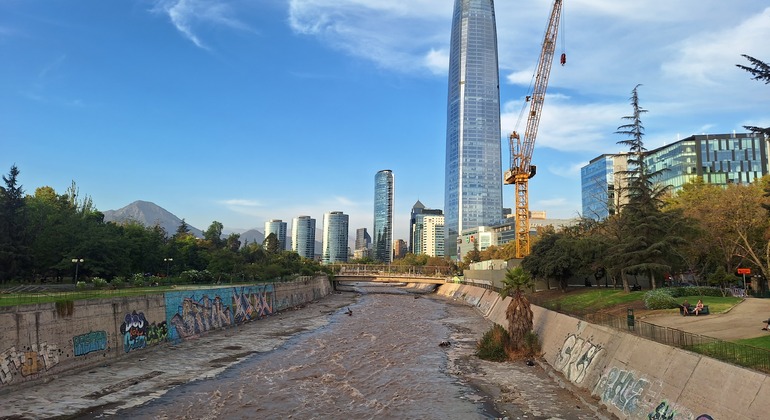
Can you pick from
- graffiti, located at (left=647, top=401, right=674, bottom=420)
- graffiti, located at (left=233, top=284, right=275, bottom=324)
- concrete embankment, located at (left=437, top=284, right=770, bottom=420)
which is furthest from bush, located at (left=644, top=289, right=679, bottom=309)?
graffiti, located at (left=233, top=284, right=275, bottom=324)

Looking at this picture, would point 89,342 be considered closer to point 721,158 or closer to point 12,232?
point 12,232

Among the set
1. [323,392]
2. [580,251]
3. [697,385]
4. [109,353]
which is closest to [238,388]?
[323,392]

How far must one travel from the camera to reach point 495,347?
39.8m

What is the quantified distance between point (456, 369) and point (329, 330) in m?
26.7

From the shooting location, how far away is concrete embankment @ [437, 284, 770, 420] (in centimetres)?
1586

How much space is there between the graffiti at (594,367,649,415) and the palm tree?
42.9 feet

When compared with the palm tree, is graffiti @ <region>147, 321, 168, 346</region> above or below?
below

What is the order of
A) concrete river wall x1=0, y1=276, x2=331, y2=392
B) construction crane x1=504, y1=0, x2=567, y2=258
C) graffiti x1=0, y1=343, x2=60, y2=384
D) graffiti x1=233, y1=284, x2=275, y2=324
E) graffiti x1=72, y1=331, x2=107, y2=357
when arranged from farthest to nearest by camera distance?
construction crane x1=504, y1=0, x2=567, y2=258 < graffiti x1=233, y1=284, x2=275, y2=324 < graffiti x1=72, y1=331, x2=107, y2=357 < concrete river wall x1=0, y1=276, x2=331, y2=392 < graffiti x1=0, y1=343, x2=60, y2=384

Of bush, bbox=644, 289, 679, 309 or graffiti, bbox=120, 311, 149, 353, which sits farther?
graffiti, bbox=120, 311, 149, 353

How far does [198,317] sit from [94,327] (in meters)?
17.2

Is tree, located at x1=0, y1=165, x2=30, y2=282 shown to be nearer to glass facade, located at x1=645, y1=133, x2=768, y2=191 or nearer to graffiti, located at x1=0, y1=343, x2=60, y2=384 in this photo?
graffiti, located at x1=0, y1=343, x2=60, y2=384

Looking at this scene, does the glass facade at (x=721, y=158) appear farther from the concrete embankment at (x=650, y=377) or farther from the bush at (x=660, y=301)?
the concrete embankment at (x=650, y=377)

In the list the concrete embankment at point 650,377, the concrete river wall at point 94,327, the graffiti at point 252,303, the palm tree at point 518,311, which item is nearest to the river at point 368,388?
the concrete embankment at point 650,377

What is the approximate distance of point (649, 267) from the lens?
47.0 metres
